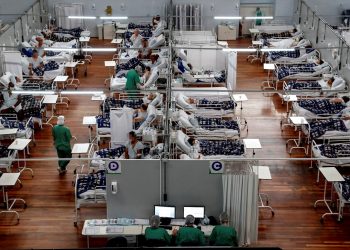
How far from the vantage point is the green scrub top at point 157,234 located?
983 cm

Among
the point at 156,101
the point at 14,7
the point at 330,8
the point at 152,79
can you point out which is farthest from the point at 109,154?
the point at 330,8

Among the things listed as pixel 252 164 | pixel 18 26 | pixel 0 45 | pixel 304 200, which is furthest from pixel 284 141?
pixel 18 26

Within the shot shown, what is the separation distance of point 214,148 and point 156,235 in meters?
4.08

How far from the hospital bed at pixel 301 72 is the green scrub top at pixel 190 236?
9510mm

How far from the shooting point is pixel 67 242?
437 inches

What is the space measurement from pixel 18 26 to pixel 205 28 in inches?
307

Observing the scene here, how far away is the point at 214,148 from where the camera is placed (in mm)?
13539

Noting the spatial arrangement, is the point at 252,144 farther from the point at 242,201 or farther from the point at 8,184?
the point at 8,184

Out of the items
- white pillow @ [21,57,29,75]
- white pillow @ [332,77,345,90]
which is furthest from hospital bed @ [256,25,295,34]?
white pillow @ [21,57,29,75]

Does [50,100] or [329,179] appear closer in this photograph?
[329,179]

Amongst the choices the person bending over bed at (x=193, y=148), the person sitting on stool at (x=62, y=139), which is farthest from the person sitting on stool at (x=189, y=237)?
the person sitting on stool at (x=62, y=139)

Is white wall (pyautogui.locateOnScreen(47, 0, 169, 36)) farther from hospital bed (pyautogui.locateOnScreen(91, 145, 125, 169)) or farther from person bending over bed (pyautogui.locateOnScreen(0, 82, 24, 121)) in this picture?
hospital bed (pyautogui.locateOnScreen(91, 145, 125, 169))

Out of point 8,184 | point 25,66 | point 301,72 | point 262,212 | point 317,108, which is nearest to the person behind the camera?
point 8,184

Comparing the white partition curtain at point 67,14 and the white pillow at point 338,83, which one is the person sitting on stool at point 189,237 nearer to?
the white pillow at point 338,83
